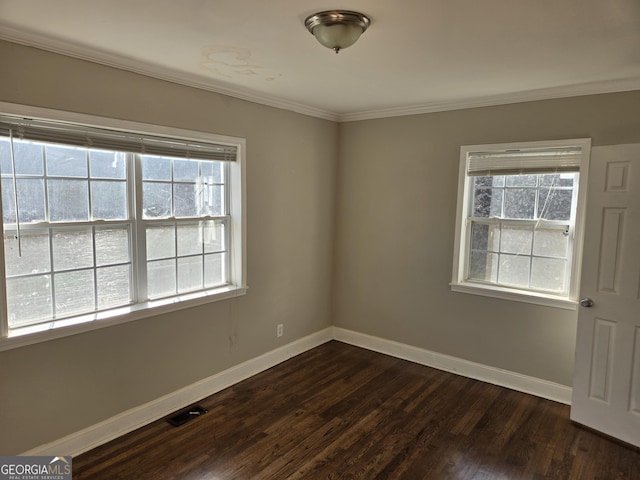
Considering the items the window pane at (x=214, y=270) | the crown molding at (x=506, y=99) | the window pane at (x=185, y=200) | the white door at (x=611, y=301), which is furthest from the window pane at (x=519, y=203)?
the window pane at (x=185, y=200)

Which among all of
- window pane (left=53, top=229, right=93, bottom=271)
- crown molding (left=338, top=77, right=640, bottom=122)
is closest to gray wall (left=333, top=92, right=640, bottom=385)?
crown molding (left=338, top=77, right=640, bottom=122)

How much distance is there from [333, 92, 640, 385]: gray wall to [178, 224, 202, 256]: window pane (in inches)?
67.7

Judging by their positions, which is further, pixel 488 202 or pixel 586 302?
pixel 488 202

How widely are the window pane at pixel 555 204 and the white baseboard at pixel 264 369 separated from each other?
136 cm

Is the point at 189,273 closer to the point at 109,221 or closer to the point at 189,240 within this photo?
the point at 189,240

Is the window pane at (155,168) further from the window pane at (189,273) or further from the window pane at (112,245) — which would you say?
the window pane at (189,273)

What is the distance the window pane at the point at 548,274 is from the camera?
333cm

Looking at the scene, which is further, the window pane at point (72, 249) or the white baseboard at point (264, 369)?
the white baseboard at point (264, 369)

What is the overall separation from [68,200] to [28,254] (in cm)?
38

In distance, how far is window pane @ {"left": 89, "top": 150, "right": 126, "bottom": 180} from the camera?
2.62m

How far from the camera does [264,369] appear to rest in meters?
3.82

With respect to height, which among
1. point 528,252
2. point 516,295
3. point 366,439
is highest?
point 528,252

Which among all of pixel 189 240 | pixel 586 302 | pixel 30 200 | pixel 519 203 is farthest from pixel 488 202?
pixel 30 200

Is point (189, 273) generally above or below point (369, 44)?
below
